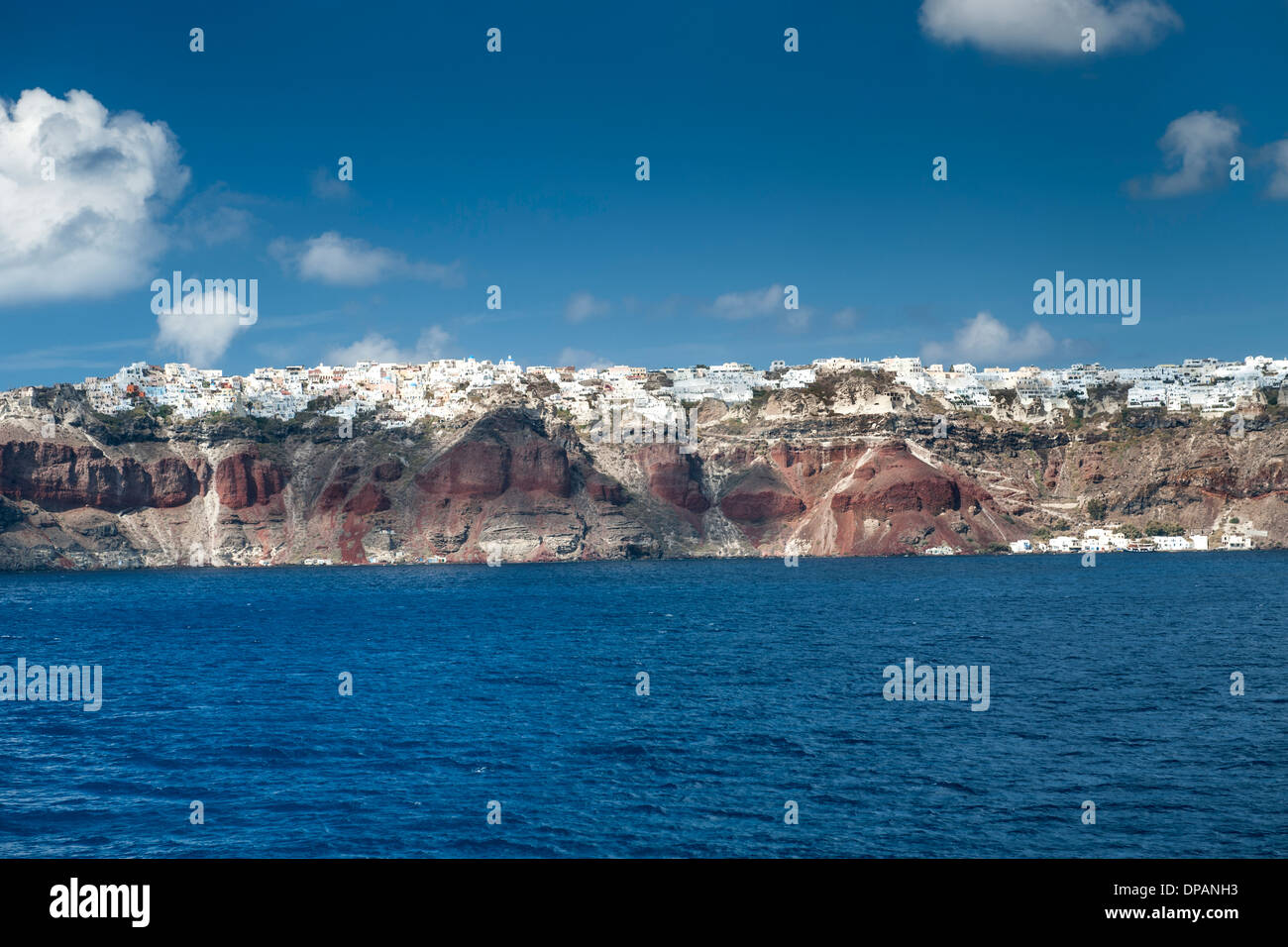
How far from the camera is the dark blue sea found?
34594mm

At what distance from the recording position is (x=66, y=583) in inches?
6914

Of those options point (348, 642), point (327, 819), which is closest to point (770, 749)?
point (327, 819)

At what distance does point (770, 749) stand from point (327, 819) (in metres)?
20.0

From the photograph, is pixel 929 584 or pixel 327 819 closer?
pixel 327 819

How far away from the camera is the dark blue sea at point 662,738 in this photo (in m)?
34.6

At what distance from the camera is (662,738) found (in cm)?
4897

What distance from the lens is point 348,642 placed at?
90312 millimetres

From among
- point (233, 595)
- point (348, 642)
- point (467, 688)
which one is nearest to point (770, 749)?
point (467, 688)
